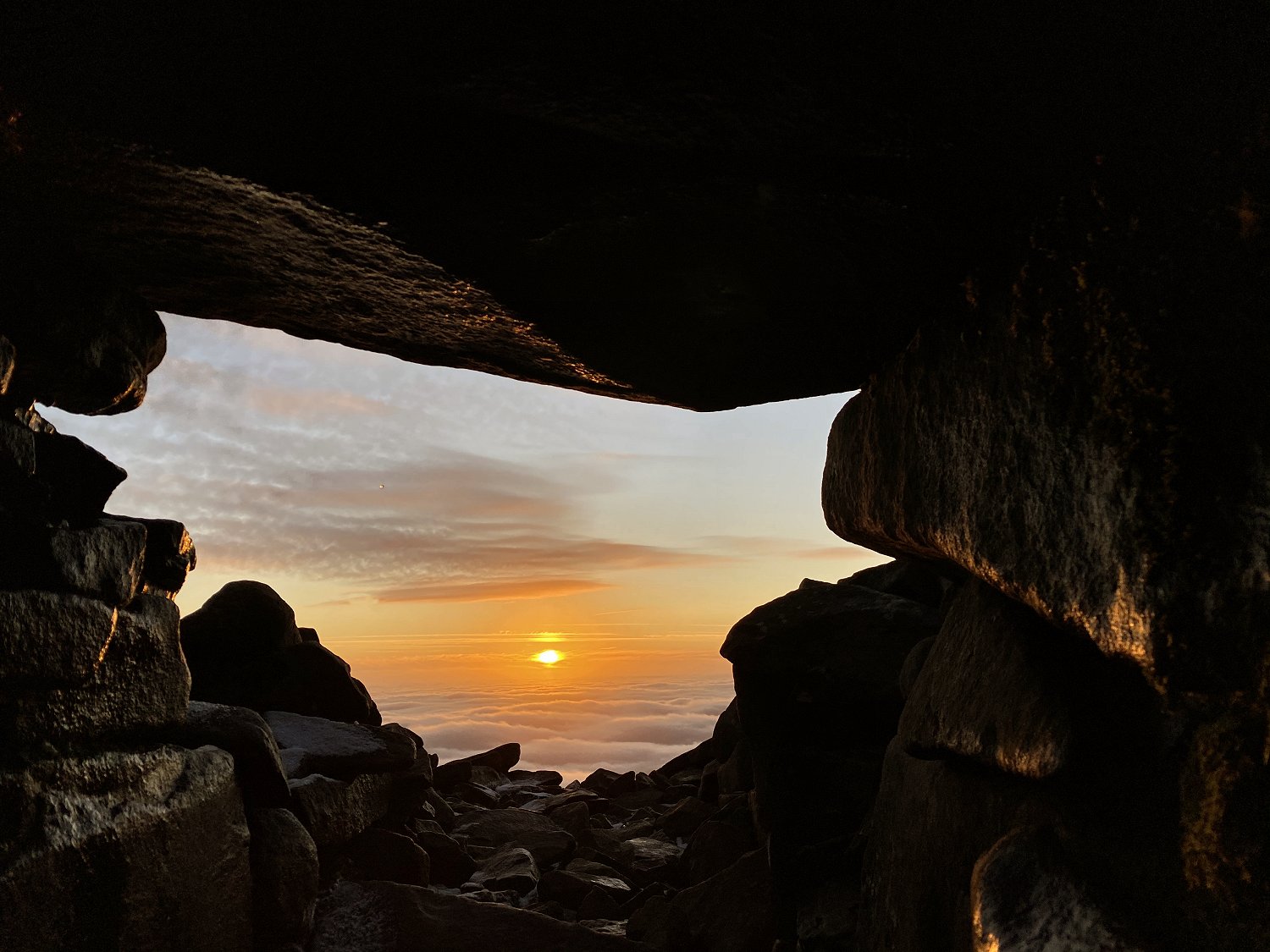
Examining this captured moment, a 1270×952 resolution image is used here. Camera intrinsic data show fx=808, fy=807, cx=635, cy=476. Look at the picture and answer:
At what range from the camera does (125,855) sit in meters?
3.45

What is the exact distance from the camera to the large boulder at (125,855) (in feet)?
10.2

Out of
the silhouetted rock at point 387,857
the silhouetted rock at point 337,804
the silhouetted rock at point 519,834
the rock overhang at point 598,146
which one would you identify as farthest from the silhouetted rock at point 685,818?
the rock overhang at point 598,146

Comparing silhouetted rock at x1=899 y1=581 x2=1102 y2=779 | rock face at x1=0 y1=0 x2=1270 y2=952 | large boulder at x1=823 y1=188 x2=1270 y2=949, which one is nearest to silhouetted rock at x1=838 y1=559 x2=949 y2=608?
rock face at x1=0 y1=0 x2=1270 y2=952

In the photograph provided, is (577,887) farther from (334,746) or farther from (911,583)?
(911,583)

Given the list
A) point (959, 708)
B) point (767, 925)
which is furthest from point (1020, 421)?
point (767, 925)

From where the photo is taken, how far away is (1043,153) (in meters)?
2.98

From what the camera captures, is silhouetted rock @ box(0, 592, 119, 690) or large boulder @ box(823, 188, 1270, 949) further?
silhouetted rock @ box(0, 592, 119, 690)

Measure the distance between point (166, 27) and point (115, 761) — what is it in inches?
120

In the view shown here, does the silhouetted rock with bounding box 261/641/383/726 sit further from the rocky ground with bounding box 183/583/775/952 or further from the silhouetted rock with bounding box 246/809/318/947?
the silhouetted rock with bounding box 246/809/318/947

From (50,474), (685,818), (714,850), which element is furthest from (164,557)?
(685,818)

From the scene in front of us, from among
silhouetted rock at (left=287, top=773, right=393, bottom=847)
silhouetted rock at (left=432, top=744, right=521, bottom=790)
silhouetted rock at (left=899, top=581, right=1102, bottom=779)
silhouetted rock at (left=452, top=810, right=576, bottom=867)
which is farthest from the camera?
silhouetted rock at (left=432, top=744, right=521, bottom=790)

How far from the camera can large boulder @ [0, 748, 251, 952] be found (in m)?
3.10

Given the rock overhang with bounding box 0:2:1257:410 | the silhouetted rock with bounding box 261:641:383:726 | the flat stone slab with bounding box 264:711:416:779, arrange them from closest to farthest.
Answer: the rock overhang with bounding box 0:2:1257:410
the flat stone slab with bounding box 264:711:416:779
the silhouetted rock with bounding box 261:641:383:726

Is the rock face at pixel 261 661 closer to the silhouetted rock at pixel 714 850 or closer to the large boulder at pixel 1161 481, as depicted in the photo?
the silhouetted rock at pixel 714 850
